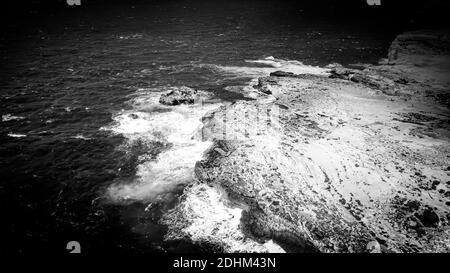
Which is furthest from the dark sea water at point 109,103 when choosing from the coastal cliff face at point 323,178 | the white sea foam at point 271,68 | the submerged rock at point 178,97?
the coastal cliff face at point 323,178

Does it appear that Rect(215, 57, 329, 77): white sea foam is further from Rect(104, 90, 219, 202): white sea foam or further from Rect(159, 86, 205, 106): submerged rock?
Rect(104, 90, 219, 202): white sea foam

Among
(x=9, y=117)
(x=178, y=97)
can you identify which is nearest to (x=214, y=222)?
(x=178, y=97)

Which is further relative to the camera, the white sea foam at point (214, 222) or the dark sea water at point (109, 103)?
the dark sea water at point (109, 103)

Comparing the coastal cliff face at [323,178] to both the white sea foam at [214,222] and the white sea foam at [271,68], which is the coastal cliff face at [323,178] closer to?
the white sea foam at [214,222]

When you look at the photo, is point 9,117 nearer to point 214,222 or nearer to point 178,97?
point 178,97

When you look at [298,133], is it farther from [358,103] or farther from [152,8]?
[152,8]

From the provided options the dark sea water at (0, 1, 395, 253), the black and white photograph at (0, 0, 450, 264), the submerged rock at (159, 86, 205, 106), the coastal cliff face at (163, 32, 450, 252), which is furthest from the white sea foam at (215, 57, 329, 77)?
the coastal cliff face at (163, 32, 450, 252)
